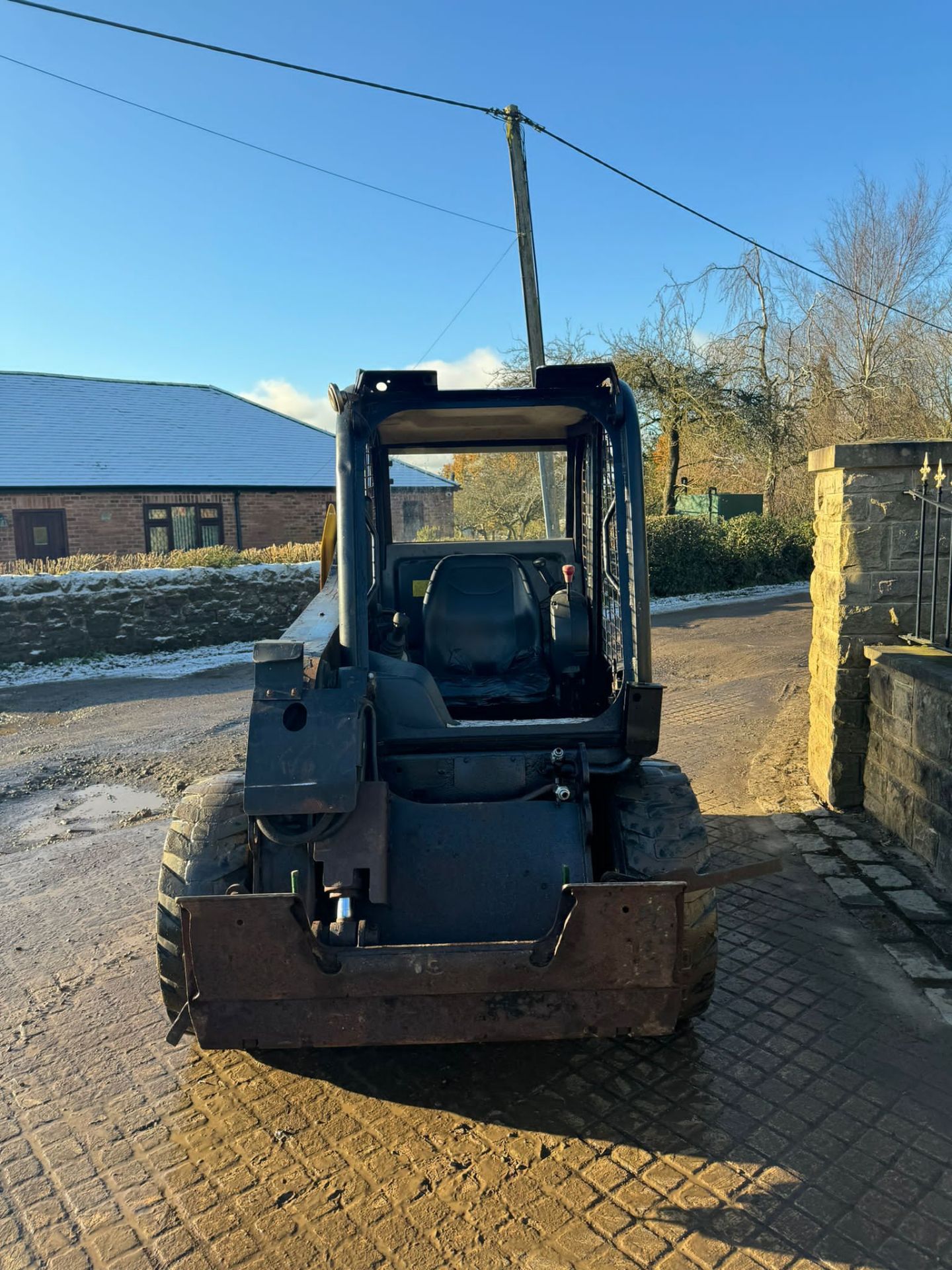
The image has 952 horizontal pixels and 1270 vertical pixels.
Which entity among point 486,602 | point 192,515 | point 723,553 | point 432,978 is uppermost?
point 192,515

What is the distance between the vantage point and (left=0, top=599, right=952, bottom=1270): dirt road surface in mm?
2467

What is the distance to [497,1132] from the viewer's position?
9.54ft

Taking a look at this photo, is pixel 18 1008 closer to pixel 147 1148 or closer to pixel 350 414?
pixel 147 1148

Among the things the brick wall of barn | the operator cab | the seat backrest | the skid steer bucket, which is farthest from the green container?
the skid steer bucket

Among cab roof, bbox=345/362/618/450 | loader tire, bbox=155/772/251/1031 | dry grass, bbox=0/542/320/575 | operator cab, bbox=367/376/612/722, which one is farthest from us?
dry grass, bbox=0/542/320/575

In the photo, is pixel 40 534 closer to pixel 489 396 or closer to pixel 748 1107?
pixel 489 396

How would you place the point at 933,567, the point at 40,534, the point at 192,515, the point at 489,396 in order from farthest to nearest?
the point at 192,515
the point at 40,534
the point at 933,567
the point at 489,396

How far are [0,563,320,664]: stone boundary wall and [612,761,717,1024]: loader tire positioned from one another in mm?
9048

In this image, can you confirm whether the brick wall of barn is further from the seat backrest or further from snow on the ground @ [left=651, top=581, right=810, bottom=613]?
the seat backrest

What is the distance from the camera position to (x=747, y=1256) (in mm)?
2396

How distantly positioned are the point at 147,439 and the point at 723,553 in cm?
1515

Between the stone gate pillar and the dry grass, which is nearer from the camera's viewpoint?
the stone gate pillar

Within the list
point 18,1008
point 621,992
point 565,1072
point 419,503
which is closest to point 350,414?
point 621,992

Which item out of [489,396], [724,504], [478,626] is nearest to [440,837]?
[478,626]
